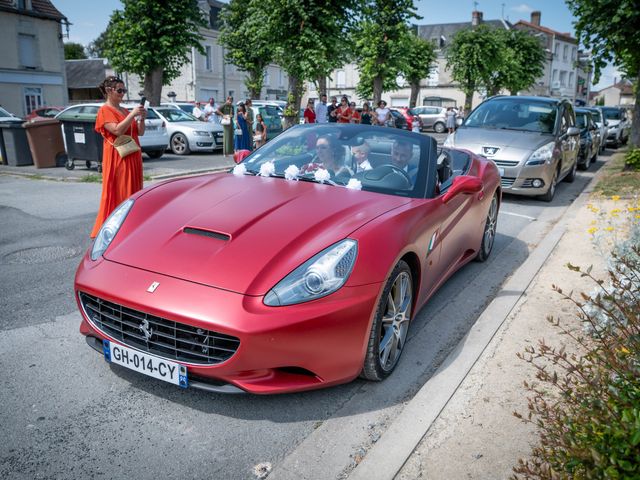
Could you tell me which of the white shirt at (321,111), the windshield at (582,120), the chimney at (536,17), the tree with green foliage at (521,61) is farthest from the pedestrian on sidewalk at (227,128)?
the chimney at (536,17)

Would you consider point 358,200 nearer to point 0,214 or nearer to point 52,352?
point 52,352

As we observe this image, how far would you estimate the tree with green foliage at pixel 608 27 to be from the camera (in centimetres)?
1331

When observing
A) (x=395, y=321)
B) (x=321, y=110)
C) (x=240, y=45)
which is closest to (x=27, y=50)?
(x=240, y=45)

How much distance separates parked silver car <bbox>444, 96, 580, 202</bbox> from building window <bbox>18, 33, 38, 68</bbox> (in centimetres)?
3264

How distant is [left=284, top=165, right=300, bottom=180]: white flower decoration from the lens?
4324 millimetres

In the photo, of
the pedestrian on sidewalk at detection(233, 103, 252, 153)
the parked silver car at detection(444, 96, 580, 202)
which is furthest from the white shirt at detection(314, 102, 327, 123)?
the parked silver car at detection(444, 96, 580, 202)

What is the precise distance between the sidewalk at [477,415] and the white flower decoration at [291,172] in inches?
68.6

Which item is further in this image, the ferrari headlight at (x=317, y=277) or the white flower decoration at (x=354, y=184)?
the white flower decoration at (x=354, y=184)

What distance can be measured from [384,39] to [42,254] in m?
23.1

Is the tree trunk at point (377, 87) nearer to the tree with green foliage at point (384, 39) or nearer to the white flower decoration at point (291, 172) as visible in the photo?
the tree with green foliage at point (384, 39)

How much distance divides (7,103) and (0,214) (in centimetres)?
3051

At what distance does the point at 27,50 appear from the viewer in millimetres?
34625

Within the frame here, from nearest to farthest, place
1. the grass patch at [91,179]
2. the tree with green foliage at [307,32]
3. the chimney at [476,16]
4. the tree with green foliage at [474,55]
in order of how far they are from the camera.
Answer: the grass patch at [91,179] → the tree with green foliage at [307,32] → the tree with green foliage at [474,55] → the chimney at [476,16]

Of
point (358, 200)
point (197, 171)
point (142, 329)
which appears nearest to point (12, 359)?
point (142, 329)
